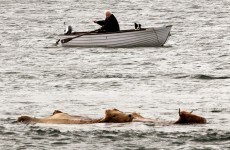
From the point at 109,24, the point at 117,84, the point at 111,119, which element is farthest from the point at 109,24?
the point at 111,119

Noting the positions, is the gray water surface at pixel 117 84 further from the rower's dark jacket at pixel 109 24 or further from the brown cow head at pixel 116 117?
the rower's dark jacket at pixel 109 24

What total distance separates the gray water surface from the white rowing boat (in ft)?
1.19

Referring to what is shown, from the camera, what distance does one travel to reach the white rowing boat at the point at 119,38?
138 feet

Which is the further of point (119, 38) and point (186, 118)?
point (119, 38)

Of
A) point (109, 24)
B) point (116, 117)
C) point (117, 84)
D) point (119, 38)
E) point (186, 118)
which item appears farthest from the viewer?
point (119, 38)

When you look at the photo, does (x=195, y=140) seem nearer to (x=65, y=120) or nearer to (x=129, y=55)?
(x=65, y=120)

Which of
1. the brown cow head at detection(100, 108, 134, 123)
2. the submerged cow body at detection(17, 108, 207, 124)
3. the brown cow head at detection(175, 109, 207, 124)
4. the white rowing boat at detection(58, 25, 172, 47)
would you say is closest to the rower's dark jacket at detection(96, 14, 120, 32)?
the white rowing boat at detection(58, 25, 172, 47)

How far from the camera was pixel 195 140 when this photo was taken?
1775cm

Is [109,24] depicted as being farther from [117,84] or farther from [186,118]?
[186,118]

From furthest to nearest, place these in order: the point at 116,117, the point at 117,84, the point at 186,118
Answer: the point at 117,84 < the point at 116,117 < the point at 186,118

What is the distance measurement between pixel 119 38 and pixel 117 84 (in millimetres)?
14072

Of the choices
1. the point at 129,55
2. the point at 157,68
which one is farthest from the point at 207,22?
the point at 157,68

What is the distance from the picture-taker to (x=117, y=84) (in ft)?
93.6

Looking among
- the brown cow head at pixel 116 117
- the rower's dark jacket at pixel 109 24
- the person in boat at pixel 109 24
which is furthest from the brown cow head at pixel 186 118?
the rower's dark jacket at pixel 109 24
